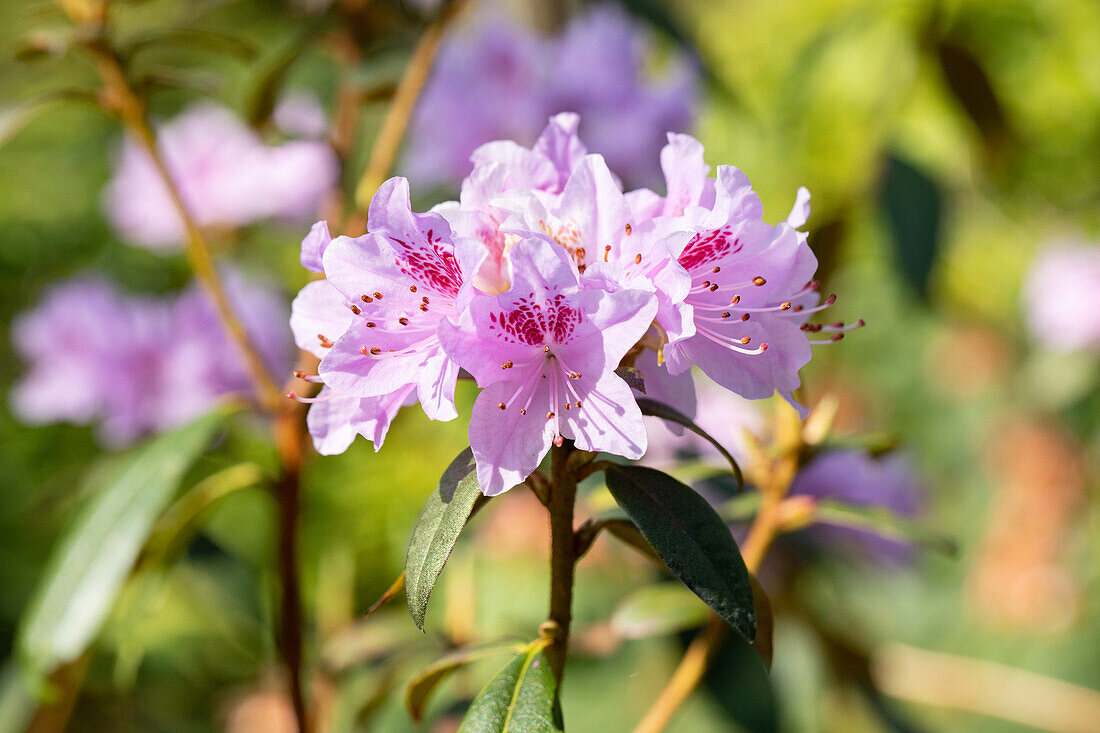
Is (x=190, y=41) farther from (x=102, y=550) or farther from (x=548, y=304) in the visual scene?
(x=548, y=304)

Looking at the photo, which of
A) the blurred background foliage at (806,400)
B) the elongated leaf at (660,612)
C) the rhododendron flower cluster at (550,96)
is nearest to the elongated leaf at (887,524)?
the elongated leaf at (660,612)

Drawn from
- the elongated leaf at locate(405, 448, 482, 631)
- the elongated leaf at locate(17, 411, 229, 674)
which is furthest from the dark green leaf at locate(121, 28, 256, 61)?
the elongated leaf at locate(405, 448, 482, 631)

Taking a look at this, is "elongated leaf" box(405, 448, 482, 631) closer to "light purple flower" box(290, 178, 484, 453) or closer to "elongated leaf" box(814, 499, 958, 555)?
"light purple flower" box(290, 178, 484, 453)

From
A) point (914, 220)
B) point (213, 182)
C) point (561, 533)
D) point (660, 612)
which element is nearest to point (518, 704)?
point (561, 533)

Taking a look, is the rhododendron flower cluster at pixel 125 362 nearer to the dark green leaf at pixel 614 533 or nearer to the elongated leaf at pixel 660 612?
the elongated leaf at pixel 660 612

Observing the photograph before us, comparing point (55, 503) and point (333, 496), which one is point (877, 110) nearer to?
point (55, 503)

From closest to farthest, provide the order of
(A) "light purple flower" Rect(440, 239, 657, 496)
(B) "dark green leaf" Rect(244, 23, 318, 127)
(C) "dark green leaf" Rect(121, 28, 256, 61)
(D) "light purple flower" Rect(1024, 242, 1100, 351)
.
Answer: (A) "light purple flower" Rect(440, 239, 657, 496) < (C) "dark green leaf" Rect(121, 28, 256, 61) < (B) "dark green leaf" Rect(244, 23, 318, 127) < (D) "light purple flower" Rect(1024, 242, 1100, 351)
